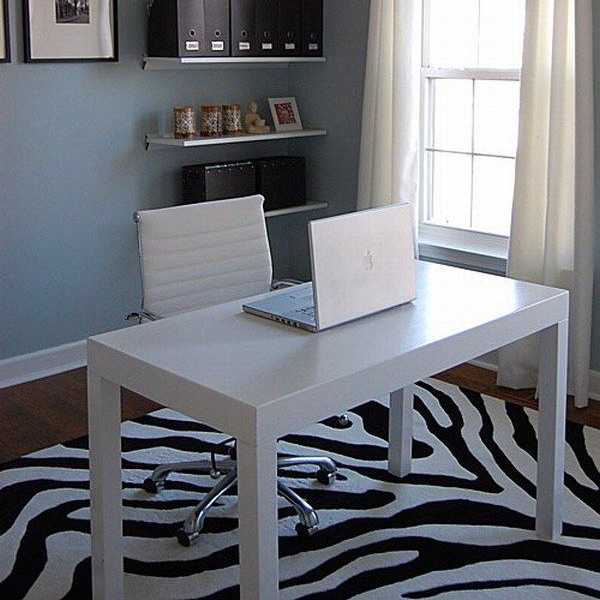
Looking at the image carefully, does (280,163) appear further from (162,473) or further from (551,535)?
(551,535)

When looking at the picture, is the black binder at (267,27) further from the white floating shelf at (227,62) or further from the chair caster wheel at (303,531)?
the chair caster wheel at (303,531)

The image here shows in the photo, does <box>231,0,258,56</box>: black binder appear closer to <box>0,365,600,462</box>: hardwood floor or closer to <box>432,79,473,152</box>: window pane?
<box>432,79,473,152</box>: window pane

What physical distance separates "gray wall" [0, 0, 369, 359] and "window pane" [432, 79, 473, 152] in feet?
1.27

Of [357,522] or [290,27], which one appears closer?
[357,522]

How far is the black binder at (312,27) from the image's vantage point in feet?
15.0

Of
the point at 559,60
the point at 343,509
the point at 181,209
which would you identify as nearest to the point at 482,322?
the point at 343,509

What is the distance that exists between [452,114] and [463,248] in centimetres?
60

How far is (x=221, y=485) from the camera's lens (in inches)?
117

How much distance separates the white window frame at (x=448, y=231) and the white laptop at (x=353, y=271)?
64.7 inches

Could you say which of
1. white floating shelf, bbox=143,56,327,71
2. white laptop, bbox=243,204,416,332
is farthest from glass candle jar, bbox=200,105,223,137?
white laptop, bbox=243,204,416,332

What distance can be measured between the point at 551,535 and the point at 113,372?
1.38 metres

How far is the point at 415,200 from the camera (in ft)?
14.4

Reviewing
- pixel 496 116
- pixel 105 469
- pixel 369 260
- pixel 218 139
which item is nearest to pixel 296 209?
pixel 218 139

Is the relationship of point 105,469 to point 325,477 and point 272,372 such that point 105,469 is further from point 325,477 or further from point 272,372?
point 325,477
